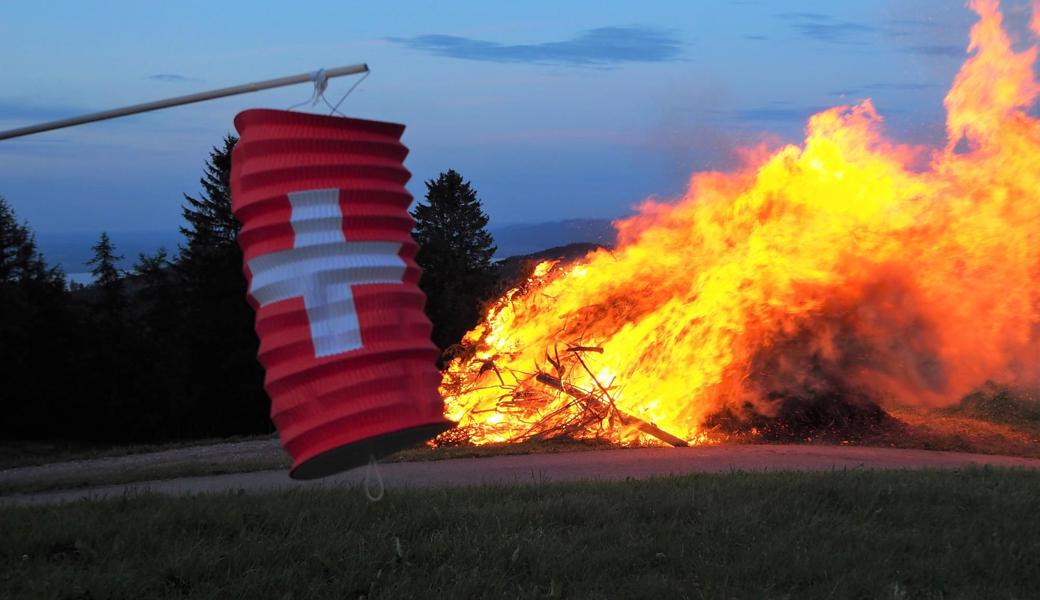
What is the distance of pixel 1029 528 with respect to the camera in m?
6.81

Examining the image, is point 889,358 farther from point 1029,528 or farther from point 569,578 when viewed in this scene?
point 569,578

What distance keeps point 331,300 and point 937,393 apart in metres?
12.3

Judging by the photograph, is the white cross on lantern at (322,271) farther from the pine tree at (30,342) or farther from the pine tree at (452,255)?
the pine tree at (30,342)

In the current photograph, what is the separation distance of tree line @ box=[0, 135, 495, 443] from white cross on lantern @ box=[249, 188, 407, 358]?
26.5 m

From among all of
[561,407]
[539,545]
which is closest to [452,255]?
[561,407]

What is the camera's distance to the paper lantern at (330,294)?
301 centimetres

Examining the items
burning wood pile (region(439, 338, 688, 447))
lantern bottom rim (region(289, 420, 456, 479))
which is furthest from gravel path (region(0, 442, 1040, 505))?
lantern bottom rim (region(289, 420, 456, 479))

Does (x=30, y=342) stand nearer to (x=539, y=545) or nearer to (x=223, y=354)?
(x=223, y=354)

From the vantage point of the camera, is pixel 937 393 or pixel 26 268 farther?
pixel 26 268

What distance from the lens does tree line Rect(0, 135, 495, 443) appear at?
33781 mm

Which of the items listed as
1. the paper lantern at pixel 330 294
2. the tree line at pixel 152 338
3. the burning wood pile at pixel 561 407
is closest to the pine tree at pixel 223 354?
the tree line at pixel 152 338

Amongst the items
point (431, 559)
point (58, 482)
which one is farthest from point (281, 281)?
point (58, 482)

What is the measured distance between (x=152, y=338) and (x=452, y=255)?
11.7 metres

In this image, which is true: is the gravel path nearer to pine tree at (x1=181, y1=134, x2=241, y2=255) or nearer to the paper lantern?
the paper lantern
